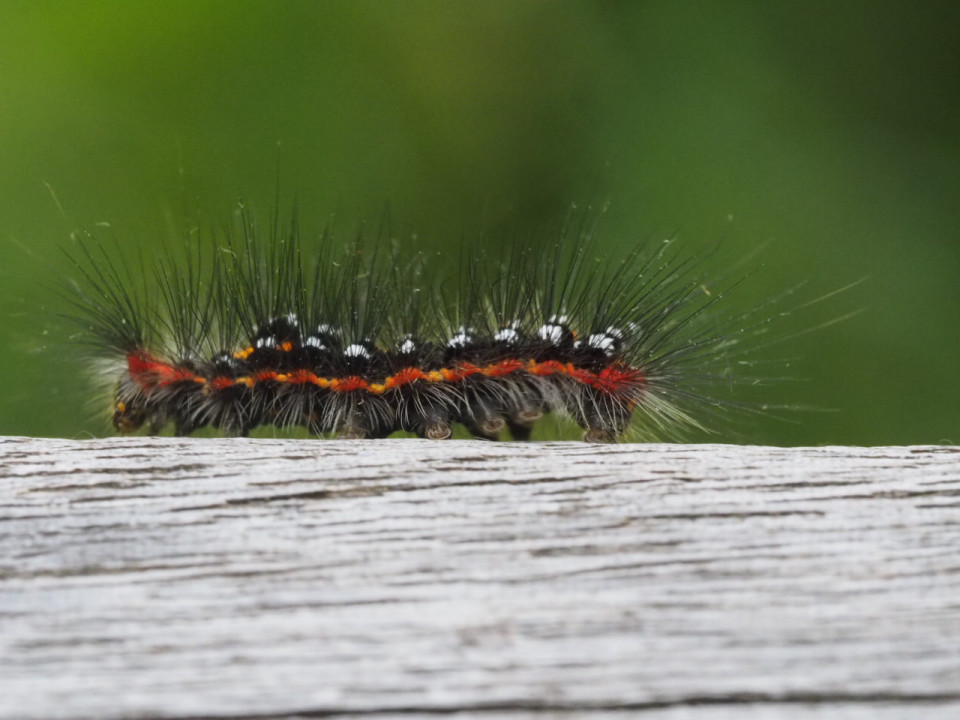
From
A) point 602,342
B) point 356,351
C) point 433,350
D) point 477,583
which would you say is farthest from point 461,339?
point 477,583

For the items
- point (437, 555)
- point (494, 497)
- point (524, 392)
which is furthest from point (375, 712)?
point (524, 392)

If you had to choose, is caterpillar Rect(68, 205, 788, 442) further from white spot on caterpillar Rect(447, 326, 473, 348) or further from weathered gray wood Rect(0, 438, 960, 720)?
weathered gray wood Rect(0, 438, 960, 720)

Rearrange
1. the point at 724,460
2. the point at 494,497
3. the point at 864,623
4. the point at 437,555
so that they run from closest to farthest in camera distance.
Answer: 1. the point at 864,623
2. the point at 437,555
3. the point at 494,497
4. the point at 724,460

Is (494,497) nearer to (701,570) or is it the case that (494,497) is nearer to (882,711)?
(701,570)

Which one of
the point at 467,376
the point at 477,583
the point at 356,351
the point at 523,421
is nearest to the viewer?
the point at 477,583

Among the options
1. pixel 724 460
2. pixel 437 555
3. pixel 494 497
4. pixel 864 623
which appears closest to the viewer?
pixel 864 623

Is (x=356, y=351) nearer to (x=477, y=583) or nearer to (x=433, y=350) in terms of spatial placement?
(x=433, y=350)
